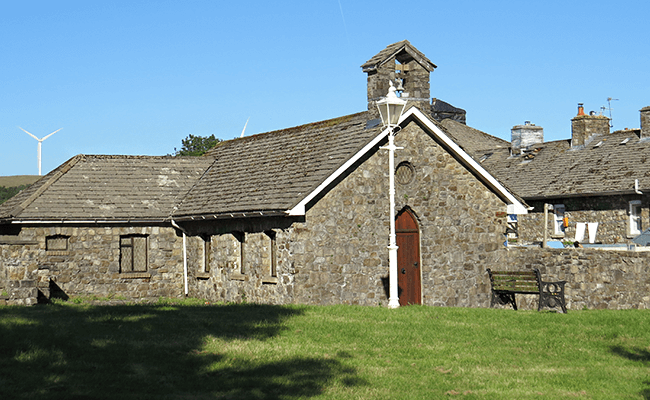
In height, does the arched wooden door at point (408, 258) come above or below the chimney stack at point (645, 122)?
below

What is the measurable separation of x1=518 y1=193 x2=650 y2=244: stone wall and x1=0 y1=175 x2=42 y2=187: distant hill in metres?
74.3

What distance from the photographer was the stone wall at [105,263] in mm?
23781

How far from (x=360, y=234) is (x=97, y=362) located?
10845 millimetres

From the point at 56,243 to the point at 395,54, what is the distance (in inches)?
487

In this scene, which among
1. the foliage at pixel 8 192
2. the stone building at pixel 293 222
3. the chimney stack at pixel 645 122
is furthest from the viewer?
the foliage at pixel 8 192

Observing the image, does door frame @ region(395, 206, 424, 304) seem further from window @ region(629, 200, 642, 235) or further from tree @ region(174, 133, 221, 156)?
tree @ region(174, 133, 221, 156)

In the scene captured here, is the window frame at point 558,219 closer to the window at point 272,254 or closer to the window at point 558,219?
the window at point 558,219

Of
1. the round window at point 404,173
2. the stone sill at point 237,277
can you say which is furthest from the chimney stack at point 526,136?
the stone sill at point 237,277

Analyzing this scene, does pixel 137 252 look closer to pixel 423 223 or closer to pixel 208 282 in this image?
pixel 208 282

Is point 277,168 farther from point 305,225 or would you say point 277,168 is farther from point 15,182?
point 15,182

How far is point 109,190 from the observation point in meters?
26.1

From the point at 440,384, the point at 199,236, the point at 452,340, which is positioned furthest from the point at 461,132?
the point at 440,384

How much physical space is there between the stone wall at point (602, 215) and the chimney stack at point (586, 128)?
4.13 m

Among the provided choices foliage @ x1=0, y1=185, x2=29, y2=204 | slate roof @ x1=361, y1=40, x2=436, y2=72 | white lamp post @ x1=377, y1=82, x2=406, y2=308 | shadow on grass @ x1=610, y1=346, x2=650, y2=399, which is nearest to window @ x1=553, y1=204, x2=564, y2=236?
slate roof @ x1=361, y1=40, x2=436, y2=72
